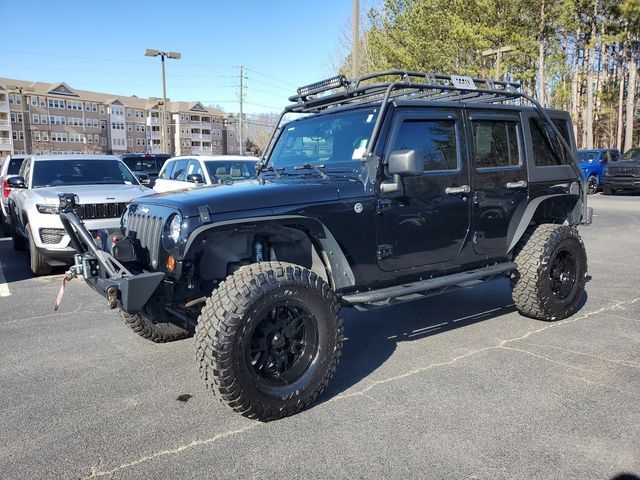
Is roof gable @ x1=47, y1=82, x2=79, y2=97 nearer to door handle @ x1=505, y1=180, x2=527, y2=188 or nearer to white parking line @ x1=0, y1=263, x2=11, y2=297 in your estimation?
white parking line @ x1=0, y1=263, x2=11, y2=297

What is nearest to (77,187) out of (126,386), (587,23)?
(126,386)

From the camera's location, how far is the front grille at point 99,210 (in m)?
7.30

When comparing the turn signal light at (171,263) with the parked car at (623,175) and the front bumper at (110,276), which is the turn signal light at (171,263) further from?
the parked car at (623,175)

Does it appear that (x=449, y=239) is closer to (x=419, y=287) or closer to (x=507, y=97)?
(x=419, y=287)

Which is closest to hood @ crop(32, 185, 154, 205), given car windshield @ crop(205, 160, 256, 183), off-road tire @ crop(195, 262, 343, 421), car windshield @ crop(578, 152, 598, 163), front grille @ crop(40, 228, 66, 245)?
front grille @ crop(40, 228, 66, 245)

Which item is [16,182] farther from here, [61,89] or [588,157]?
[61,89]

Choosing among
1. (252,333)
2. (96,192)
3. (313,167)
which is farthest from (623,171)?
(252,333)

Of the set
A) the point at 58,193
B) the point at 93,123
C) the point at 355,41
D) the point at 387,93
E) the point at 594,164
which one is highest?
the point at 93,123

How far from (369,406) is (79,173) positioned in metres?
7.15

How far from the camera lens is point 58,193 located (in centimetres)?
760

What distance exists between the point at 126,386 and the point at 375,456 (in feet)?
6.62

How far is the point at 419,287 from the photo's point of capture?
4188mm

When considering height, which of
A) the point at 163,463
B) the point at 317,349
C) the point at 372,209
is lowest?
the point at 163,463

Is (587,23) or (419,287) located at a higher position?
(587,23)
